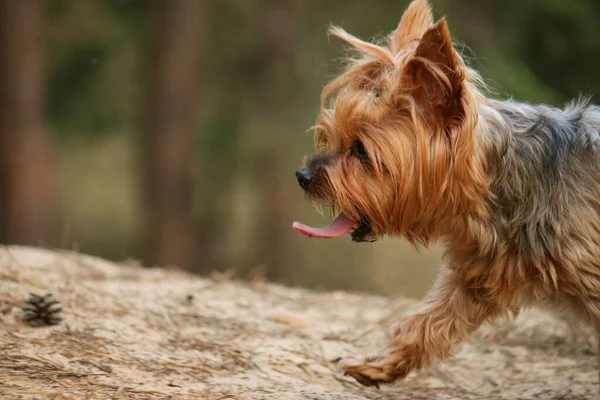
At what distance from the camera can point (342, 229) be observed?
469 cm

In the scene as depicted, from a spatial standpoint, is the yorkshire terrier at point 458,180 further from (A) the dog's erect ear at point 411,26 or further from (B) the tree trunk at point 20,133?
(B) the tree trunk at point 20,133

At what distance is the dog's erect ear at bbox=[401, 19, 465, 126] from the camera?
13.5ft

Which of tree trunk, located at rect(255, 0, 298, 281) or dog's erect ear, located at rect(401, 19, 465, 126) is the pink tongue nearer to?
dog's erect ear, located at rect(401, 19, 465, 126)

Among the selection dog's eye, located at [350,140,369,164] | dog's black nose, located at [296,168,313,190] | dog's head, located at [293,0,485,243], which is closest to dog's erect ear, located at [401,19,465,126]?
dog's head, located at [293,0,485,243]

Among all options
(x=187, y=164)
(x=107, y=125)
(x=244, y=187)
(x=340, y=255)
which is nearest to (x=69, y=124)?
(x=107, y=125)

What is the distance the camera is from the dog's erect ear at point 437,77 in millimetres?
4102

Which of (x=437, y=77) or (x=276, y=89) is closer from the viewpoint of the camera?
(x=437, y=77)

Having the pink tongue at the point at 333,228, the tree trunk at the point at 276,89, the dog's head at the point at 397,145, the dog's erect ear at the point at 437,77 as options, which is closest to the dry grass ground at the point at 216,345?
the pink tongue at the point at 333,228

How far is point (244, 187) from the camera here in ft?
62.2

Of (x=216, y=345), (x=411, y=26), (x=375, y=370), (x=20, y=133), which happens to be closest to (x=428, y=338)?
(x=375, y=370)

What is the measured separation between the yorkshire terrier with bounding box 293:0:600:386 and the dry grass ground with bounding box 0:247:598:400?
0.75 metres

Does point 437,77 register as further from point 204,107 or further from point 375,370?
point 204,107

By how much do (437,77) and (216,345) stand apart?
2.41 meters

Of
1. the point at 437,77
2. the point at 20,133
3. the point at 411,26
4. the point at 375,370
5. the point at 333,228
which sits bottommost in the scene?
the point at 375,370
